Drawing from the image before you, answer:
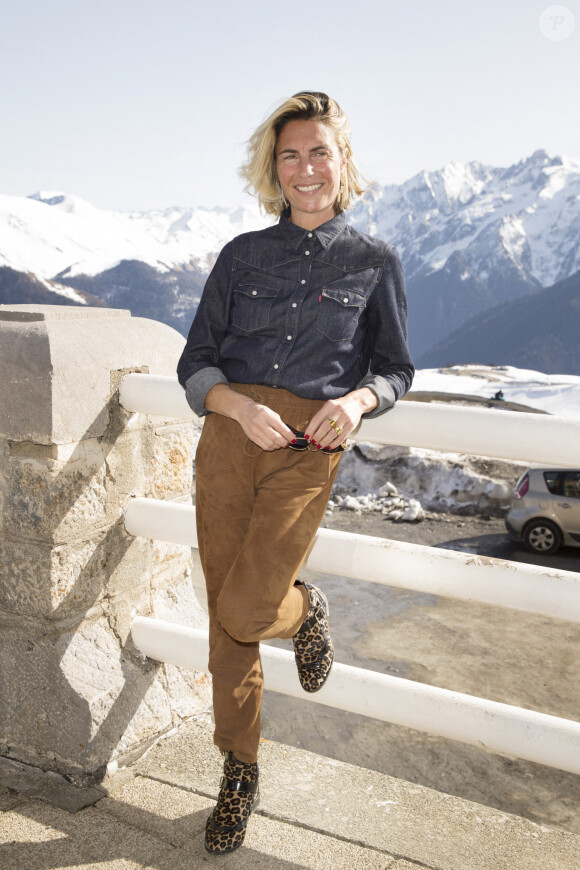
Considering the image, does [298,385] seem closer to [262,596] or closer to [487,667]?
[262,596]

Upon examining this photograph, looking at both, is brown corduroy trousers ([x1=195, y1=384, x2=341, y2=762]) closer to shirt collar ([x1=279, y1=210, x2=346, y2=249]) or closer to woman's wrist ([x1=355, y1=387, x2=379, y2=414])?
woman's wrist ([x1=355, y1=387, x2=379, y2=414])

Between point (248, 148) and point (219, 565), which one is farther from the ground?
point (248, 148)

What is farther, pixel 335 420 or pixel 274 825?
pixel 274 825

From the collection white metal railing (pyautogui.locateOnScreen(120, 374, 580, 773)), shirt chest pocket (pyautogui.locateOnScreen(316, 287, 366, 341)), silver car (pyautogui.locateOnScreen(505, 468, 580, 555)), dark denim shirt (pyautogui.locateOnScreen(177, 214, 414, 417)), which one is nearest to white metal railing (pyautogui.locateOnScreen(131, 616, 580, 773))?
white metal railing (pyautogui.locateOnScreen(120, 374, 580, 773))

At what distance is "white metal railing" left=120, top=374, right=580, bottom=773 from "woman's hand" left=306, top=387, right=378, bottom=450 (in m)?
0.15

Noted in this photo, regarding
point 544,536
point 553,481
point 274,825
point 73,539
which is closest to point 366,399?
point 73,539

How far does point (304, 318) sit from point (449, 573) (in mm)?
799

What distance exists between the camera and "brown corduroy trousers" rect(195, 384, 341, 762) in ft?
6.12

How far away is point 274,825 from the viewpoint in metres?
2.08

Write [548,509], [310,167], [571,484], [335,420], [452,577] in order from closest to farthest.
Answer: [335,420], [452,577], [310,167], [571,484], [548,509]

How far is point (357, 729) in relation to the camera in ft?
15.6

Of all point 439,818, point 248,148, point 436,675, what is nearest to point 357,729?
point 436,675

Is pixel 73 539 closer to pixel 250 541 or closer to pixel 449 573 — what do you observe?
pixel 250 541

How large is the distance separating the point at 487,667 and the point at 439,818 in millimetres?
4531
